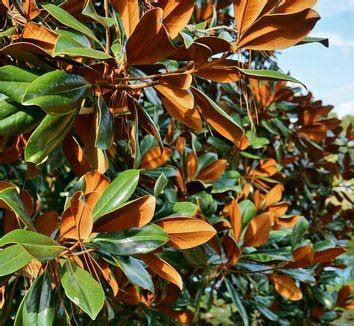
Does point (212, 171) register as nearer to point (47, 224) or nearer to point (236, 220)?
point (236, 220)

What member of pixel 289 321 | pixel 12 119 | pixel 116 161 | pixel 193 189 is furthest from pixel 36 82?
pixel 289 321

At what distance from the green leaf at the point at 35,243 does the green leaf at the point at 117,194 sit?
4.3 inches

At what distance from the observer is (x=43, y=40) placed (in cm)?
92

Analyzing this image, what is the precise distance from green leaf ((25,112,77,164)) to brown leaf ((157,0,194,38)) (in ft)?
0.75

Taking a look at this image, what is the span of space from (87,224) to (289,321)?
1888 millimetres

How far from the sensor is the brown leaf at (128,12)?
0.92 metres

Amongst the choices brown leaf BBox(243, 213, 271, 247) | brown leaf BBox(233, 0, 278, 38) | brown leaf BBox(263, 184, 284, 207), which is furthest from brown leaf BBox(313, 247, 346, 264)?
brown leaf BBox(233, 0, 278, 38)

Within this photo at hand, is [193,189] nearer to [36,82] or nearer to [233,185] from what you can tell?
[233,185]

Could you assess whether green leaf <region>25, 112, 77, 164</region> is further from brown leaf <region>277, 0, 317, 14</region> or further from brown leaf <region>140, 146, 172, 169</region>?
brown leaf <region>140, 146, 172, 169</region>

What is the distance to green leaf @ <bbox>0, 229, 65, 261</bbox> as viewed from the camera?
0.79 meters

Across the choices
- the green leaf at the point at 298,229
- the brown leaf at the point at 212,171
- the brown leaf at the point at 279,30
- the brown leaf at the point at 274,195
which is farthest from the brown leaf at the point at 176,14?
the brown leaf at the point at 274,195

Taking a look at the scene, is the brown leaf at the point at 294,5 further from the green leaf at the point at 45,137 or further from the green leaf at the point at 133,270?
the green leaf at the point at 133,270

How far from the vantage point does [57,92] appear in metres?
0.82

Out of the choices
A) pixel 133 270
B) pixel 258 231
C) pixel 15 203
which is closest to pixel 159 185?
pixel 133 270
